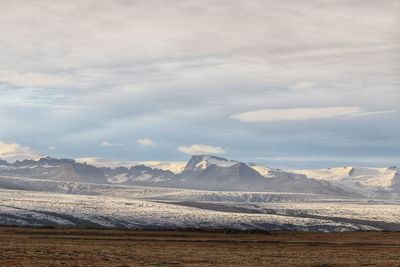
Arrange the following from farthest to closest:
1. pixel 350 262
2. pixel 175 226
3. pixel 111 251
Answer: pixel 175 226
pixel 111 251
pixel 350 262

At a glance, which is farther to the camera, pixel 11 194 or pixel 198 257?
pixel 11 194

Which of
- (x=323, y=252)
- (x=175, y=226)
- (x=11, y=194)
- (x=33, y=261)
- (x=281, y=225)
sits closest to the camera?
(x=33, y=261)

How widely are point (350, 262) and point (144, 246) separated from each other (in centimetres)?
2125

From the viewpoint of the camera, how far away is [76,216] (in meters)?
124

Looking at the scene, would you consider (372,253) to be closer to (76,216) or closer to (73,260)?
(73,260)

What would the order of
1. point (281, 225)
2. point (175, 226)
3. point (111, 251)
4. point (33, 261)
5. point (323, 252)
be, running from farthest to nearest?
1. point (281, 225)
2. point (175, 226)
3. point (323, 252)
4. point (111, 251)
5. point (33, 261)

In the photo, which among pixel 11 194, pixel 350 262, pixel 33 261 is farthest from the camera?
pixel 11 194

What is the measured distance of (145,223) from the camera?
123000 mm

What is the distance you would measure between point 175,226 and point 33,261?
74.2 m

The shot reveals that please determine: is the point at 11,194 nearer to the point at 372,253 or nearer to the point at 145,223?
the point at 145,223

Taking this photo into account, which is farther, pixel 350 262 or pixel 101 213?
pixel 101 213

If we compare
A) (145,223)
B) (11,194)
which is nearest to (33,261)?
(145,223)

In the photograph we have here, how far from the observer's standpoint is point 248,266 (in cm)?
5131

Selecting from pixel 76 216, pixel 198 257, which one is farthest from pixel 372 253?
pixel 76 216
